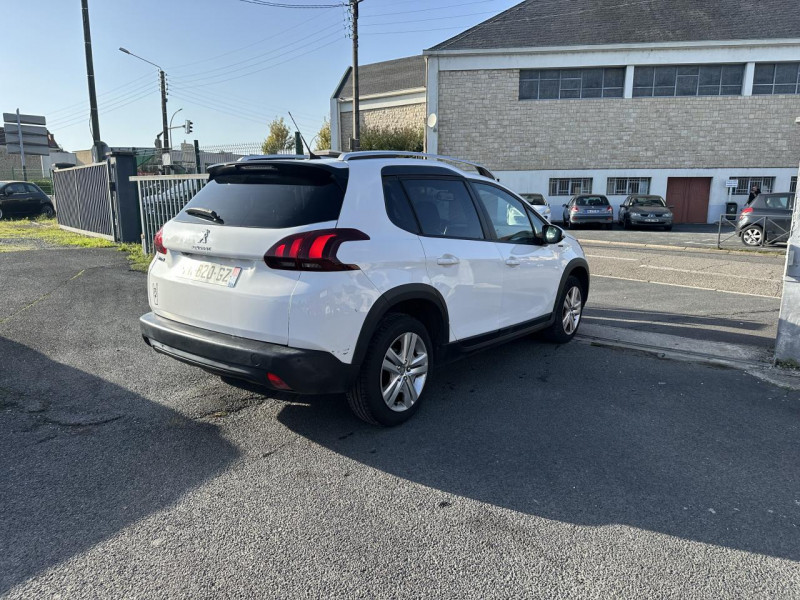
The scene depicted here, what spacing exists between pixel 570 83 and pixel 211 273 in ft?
103

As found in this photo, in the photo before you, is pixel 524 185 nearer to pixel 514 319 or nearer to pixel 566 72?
pixel 566 72

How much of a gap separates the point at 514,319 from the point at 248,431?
2442 mm

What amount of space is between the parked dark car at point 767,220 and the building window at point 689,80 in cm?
1610

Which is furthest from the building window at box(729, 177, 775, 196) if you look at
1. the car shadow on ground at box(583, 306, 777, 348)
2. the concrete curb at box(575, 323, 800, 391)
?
the concrete curb at box(575, 323, 800, 391)

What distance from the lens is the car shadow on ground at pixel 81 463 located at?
276cm

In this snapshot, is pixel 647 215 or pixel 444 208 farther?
pixel 647 215

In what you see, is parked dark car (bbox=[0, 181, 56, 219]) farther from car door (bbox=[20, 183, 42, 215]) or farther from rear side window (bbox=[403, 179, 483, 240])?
rear side window (bbox=[403, 179, 483, 240])

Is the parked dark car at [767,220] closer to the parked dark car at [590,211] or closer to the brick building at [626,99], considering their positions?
the parked dark car at [590,211]

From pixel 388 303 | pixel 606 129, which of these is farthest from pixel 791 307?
pixel 606 129

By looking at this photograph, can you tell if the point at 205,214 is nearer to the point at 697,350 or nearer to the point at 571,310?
the point at 571,310

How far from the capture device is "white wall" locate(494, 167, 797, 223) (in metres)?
30.9

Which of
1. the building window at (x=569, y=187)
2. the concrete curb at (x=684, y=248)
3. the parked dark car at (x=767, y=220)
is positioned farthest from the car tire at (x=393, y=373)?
the building window at (x=569, y=187)

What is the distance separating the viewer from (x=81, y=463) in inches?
136

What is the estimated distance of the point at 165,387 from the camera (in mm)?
4742
